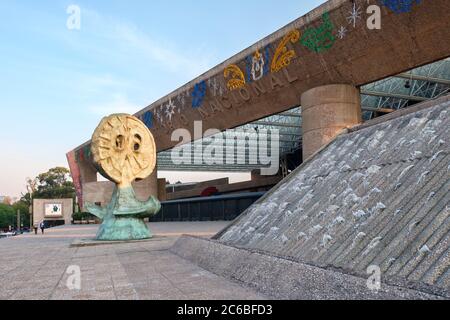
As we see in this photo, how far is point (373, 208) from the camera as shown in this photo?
614cm

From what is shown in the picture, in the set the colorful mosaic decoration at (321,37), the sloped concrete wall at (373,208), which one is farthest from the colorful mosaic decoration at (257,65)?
the sloped concrete wall at (373,208)

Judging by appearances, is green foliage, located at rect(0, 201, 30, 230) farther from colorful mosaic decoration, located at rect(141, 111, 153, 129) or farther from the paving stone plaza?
the paving stone plaza

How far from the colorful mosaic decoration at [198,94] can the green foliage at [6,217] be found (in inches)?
3007

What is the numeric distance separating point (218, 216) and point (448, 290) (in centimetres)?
3029

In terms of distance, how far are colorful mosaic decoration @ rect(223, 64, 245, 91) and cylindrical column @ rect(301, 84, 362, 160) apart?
5104 millimetres

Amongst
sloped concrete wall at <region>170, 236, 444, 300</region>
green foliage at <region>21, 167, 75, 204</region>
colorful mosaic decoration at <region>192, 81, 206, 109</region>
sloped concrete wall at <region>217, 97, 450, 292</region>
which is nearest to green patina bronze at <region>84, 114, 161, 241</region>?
sloped concrete wall at <region>217, 97, 450, 292</region>

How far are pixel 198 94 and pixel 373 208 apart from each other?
2150 cm

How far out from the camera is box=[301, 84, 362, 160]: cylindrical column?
725 inches

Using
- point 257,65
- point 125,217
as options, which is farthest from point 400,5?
point 125,217

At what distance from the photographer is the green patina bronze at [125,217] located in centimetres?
1573

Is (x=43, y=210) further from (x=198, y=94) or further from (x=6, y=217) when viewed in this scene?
(x=198, y=94)

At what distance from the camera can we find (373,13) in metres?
15.5

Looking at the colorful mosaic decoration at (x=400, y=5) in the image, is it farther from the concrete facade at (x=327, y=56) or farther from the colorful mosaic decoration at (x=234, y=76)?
the colorful mosaic decoration at (x=234, y=76)
